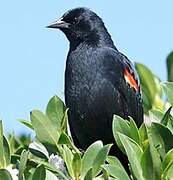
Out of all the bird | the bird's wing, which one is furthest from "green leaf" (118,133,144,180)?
the bird's wing

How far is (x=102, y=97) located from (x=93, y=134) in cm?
26

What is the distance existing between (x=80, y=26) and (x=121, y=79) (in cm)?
65

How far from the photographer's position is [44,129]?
9.83 feet

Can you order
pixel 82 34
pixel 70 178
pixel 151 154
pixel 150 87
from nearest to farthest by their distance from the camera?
1. pixel 151 154
2. pixel 70 178
3. pixel 150 87
4. pixel 82 34

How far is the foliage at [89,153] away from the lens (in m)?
2.40

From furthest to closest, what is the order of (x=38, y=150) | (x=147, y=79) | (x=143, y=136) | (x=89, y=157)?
1. (x=147, y=79)
2. (x=38, y=150)
3. (x=143, y=136)
4. (x=89, y=157)

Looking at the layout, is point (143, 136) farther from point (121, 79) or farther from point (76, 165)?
point (121, 79)

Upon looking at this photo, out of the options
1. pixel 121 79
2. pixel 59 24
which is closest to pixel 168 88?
pixel 121 79

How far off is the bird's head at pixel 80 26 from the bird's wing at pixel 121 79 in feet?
0.93

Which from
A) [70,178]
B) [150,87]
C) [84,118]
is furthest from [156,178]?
[84,118]

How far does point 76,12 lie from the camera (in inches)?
196

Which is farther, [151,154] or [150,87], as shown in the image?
[150,87]

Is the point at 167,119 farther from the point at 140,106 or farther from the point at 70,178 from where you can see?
the point at 140,106

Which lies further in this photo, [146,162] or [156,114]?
[156,114]
